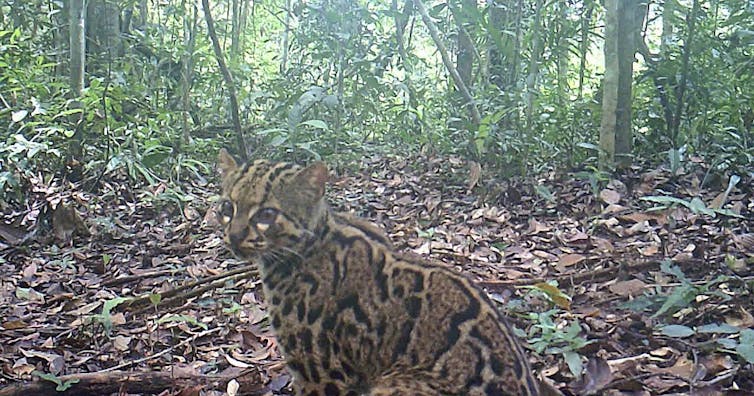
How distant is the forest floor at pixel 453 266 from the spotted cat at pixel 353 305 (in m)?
0.87

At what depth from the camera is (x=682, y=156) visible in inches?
312

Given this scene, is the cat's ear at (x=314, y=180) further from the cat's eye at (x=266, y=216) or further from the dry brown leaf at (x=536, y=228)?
the dry brown leaf at (x=536, y=228)

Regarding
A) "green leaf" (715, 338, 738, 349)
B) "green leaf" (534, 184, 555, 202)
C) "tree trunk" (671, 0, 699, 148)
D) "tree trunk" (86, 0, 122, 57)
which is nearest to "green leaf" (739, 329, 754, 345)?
"green leaf" (715, 338, 738, 349)

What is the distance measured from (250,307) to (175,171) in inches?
161

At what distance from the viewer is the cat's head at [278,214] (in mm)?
3820

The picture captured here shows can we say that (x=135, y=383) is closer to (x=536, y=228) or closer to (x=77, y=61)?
(x=536, y=228)

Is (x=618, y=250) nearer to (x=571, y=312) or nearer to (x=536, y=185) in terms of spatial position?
(x=571, y=312)

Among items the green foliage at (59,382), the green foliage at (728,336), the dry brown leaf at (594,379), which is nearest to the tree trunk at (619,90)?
the green foliage at (728,336)

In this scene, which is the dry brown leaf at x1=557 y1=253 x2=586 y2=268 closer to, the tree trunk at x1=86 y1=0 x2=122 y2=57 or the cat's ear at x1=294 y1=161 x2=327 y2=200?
the cat's ear at x1=294 y1=161 x2=327 y2=200

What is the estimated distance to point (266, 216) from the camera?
3840mm

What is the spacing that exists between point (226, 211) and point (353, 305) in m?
0.87

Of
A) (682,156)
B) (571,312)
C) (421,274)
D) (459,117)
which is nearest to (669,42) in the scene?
(682,156)

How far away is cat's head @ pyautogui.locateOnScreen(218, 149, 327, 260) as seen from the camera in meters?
3.82

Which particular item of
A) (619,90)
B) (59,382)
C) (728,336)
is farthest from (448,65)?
(59,382)
